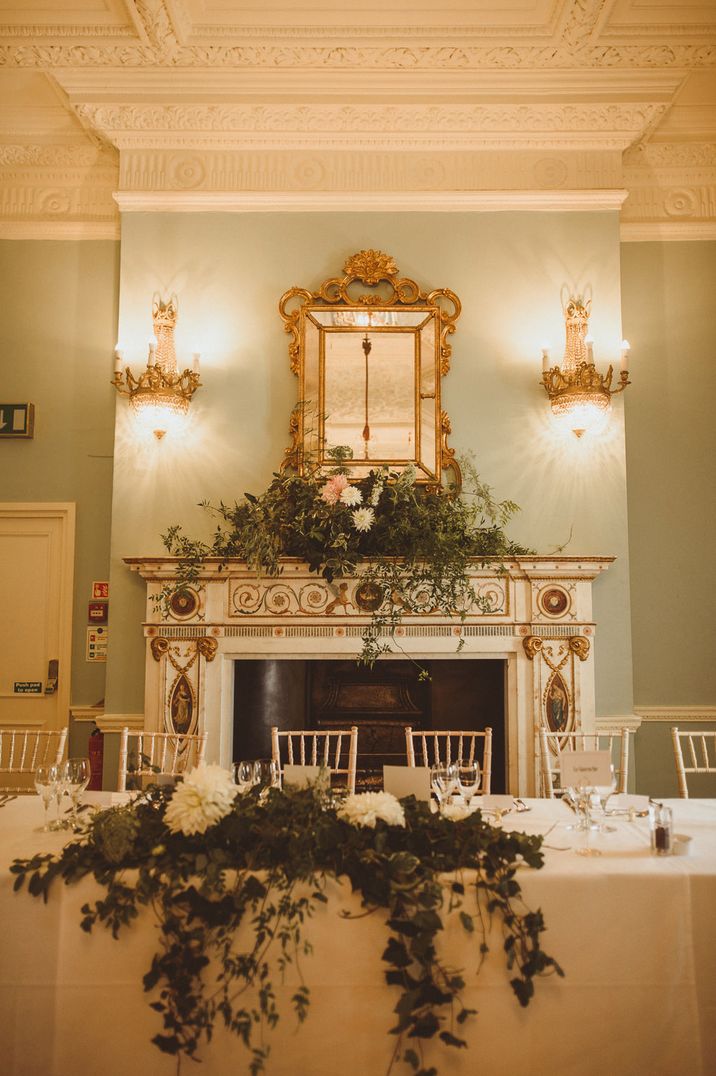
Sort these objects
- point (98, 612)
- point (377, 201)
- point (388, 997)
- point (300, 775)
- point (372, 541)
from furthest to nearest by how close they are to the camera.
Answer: point (98, 612) → point (377, 201) → point (372, 541) → point (300, 775) → point (388, 997)

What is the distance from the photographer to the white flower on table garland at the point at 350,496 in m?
3.94

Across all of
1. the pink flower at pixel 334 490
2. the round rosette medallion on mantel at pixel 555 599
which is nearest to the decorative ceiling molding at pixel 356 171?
the pink flower at pixel 334 490

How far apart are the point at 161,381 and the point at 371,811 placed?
306cm

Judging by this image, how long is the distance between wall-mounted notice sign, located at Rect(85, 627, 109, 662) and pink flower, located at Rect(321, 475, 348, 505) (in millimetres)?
1798

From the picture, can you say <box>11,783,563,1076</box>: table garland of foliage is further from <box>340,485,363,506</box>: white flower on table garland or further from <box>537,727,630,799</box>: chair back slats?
<box>340,485,363,506</box>: white flower on table garland

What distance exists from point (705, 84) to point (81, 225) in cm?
384

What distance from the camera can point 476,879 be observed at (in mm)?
1804

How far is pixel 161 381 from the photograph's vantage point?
4.28 meters

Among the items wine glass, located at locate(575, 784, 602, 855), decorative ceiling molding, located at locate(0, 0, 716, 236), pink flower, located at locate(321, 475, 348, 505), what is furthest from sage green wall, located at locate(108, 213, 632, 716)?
Answer: wine glass, located at locate(575, 784, 602, 855)

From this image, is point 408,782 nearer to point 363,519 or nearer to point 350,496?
point 363,519

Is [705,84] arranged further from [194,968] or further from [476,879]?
[194,968]

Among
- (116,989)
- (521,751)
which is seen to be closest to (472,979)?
(116,989)

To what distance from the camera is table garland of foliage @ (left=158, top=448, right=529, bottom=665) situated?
13.0ft

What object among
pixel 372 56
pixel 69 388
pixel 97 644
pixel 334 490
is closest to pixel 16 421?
pixel 69 388
